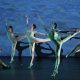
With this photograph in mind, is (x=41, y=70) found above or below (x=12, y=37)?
below

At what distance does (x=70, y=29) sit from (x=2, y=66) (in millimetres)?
3373

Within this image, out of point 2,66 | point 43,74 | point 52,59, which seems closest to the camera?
point 43,74

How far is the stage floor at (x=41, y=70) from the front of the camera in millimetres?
10489

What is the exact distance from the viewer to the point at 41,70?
11.7 m

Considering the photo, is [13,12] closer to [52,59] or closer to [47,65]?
[52,59]

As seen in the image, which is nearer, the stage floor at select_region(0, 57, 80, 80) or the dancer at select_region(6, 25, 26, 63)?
the stage floor at select_region(0, 57, 80, 80)

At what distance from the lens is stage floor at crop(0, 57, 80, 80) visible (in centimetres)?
1049

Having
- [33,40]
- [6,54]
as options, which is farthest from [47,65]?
[6,54]

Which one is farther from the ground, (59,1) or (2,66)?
(59,1)

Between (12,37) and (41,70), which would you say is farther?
(12,37)

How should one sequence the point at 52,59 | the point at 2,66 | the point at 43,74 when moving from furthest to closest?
the point at 52,59
the point at 2,66
the point at 43,74

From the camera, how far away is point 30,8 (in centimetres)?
1523

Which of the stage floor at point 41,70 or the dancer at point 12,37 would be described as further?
the dancer at point 12,37

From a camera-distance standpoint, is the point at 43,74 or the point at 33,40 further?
the point at 33,40
